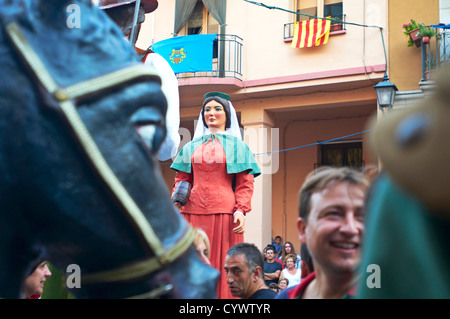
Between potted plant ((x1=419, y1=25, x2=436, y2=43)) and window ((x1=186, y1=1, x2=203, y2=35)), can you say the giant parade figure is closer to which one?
potted plant ((x1=419, y1=25, x2=436, y2=43))

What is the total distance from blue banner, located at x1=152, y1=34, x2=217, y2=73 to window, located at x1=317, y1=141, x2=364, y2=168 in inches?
146

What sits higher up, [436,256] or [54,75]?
[54,75]

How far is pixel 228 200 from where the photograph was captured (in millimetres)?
3986

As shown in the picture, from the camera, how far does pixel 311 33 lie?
10586 mm

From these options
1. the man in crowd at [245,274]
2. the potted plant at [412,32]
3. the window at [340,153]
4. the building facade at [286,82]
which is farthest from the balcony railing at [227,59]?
the man in crowd at [245,274]

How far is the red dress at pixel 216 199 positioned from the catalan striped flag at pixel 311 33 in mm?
7087

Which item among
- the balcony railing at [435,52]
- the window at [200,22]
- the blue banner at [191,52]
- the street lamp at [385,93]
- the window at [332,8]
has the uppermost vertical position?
the window at [200,22]

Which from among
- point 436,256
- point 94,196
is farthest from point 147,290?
point 436,256

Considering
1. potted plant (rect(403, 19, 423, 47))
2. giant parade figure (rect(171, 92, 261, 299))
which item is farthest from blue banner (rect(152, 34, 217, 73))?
giant parade figure (rect(171, 92, 261, 299))

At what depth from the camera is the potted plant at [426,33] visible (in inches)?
356

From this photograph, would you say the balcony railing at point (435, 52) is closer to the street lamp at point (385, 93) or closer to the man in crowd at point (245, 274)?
the street lamp at point (385, 93)

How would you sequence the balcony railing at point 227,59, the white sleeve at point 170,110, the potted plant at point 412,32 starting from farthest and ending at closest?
the balcony railing at point 227,59 → the potted plant at point 412,32 → the white sleeve at point 170,110

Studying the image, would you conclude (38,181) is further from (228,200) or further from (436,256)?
(228,200)
